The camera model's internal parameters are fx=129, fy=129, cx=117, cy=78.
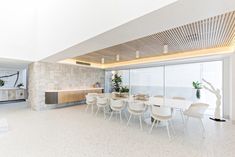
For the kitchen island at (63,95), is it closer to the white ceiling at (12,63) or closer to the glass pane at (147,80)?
the white ceiling at (12,63)

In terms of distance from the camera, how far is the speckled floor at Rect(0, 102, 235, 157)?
2.34m

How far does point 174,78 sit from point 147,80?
157 centimetres

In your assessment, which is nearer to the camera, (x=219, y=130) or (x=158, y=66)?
(x=219, y=130)

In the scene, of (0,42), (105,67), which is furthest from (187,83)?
(0,42)

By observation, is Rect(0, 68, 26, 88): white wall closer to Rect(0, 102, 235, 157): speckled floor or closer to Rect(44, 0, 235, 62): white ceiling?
Rect(0, 102, 235, 157): speckled floor

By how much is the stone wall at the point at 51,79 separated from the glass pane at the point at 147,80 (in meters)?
2.89

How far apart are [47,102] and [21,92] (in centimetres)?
448

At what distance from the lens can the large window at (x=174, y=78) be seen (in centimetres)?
577

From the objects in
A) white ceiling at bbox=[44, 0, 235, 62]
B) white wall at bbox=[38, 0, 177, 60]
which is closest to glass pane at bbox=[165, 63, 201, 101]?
white ceiling at bbox=[44, 0, 235, 62]

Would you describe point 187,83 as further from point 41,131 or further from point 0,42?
point 0,42

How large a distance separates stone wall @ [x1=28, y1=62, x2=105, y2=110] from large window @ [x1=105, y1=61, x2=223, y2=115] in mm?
2739

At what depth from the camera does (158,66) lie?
7.02 m

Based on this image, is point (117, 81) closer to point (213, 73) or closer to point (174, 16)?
point (213, 73)

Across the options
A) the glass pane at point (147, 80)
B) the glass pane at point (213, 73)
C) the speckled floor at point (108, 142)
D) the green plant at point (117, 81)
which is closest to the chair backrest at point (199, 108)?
the speckled floor at point (108, 142)
